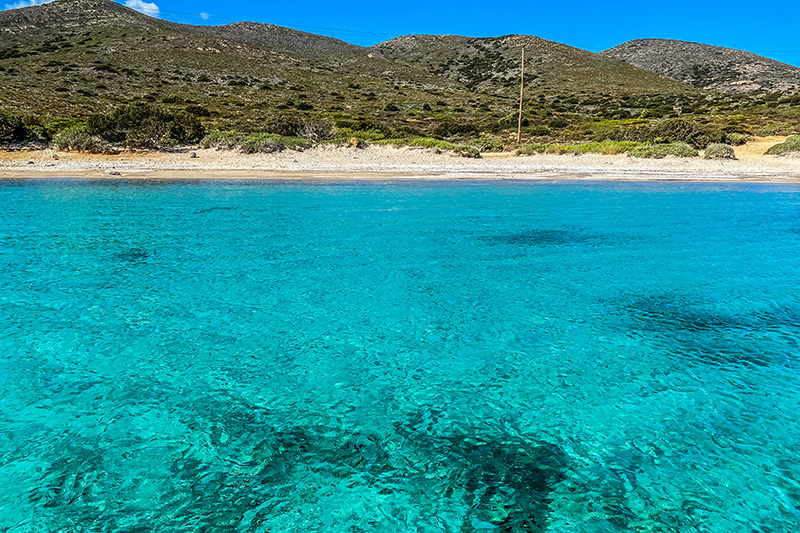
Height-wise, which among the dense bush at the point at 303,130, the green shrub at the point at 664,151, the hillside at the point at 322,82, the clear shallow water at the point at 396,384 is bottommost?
the clear shallow water at the point at 396,384

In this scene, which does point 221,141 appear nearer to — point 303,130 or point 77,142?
point 303,130

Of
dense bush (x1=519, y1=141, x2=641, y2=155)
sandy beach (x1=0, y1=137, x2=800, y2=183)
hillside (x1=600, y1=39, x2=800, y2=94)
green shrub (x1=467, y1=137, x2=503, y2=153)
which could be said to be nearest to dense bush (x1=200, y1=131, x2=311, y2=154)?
sandy beach (x1=0, y1=137, x2=800, y2=183)

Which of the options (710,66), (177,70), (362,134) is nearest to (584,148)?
→ (362,134)

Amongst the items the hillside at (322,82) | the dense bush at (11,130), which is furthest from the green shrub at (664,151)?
the dense bush at (11,130)

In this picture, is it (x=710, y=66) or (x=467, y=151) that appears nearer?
(x=467, y=151)

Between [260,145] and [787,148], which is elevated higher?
[260,145]

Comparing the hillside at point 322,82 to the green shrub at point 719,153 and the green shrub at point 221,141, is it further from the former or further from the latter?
the green shrub at point 719,153

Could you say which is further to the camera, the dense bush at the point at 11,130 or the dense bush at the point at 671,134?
the dense bush at the point at 671,134

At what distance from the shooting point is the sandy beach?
2233 centimetres

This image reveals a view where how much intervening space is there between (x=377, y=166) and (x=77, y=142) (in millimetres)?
15346

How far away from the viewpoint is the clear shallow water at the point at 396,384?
3602 millimetres

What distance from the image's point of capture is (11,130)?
85.8ft

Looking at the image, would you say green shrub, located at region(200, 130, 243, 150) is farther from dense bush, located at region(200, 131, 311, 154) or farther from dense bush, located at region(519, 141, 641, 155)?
dense bush, located at region(519, 141, 641, 155)

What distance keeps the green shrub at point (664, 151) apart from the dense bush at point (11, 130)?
31473mm
